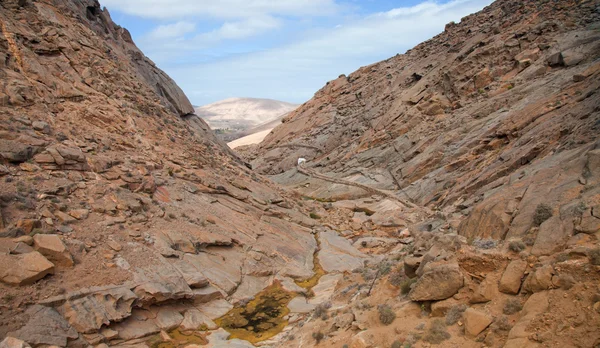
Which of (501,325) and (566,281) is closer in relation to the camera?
(566,281)

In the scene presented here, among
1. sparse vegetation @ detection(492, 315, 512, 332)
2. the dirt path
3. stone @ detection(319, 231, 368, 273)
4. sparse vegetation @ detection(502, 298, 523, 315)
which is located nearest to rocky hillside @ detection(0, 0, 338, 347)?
stone @ detection(319, 231, 368, 273)

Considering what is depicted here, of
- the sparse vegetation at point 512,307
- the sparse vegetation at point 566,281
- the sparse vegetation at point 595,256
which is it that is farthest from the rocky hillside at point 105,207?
the sparse vegetation at point 595,256

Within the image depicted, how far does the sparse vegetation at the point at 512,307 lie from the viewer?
748 centimetres

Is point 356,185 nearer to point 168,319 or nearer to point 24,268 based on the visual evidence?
point 168,319

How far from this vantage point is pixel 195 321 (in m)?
14.0

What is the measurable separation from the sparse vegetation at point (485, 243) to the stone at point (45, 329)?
10.1 meters

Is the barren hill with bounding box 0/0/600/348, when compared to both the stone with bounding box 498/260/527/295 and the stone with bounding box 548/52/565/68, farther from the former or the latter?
the stone with bounding box 548/52/565/68

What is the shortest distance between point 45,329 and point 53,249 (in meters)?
2.66

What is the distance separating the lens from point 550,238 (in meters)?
8.39

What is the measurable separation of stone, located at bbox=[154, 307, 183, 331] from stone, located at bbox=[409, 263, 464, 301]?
7652 mm

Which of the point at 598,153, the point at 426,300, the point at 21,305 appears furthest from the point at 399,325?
the point at 21,305

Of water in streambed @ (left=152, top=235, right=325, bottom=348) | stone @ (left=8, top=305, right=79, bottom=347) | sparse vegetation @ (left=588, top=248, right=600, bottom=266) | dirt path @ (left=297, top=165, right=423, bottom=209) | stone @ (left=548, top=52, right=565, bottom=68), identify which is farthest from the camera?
stone @ (left=548, top=52, right=565, bottom=68)

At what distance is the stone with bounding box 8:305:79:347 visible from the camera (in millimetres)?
10531

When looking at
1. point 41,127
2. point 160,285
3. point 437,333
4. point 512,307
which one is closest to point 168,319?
point 160,285
